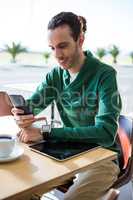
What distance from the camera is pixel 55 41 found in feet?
4.26

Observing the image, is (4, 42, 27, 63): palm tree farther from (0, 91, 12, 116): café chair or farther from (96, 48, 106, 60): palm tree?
(0, 91, 12, 116): café chair

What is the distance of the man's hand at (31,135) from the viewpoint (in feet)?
3.77

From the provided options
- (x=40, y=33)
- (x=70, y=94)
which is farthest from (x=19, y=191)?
(x=40, y=33)

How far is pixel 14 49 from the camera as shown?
3195 mm

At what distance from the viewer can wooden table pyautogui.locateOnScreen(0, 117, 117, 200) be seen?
78cm

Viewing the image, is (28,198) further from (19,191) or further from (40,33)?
(40,33)

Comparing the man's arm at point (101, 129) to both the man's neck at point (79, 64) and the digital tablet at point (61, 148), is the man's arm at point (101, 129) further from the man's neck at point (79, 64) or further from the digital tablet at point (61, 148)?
the man's neck at point (79, 64)

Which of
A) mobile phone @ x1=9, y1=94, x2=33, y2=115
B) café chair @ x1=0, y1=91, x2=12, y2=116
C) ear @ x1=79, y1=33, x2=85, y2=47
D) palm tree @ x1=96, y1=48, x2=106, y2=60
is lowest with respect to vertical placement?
café chair @ x1=0, y1=91, x2=12, y2=116

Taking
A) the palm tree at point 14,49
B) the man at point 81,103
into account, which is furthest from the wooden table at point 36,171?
the palm tree at point 14,49

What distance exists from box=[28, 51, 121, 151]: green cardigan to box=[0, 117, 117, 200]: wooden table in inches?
4.1

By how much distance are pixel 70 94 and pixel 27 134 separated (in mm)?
324

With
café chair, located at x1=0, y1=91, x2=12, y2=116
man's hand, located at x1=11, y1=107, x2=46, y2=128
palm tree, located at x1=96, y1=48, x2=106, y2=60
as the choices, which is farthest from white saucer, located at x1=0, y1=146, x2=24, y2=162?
palm tree, located at x1=96, y1=48, x2=106, y2=60

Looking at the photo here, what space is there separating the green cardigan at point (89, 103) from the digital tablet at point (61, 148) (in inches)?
1.4

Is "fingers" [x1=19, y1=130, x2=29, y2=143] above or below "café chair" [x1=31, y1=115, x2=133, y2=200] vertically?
above
